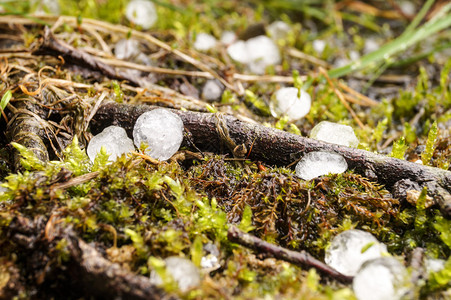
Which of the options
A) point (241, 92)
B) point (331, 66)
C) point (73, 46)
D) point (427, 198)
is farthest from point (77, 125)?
point (331, 66)

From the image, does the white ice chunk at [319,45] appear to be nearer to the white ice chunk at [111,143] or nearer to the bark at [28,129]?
the white ice chunk at [111,143]

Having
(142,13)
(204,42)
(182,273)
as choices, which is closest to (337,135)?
(182,273)

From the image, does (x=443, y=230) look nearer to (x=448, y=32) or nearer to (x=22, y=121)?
(x=22, y=121)

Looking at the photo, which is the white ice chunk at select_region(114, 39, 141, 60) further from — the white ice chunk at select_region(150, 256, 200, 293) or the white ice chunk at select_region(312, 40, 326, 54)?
the white ice chunk at select_region(150, 256, 200, 293)

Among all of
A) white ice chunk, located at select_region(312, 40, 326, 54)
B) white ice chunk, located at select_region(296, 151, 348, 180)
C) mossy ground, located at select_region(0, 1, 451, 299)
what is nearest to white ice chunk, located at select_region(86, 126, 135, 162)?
mossy ground, located at select_region(0, 1, 451, 299)

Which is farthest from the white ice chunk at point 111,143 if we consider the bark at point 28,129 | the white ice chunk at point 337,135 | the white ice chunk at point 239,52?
the white ice chunk at point 239,52

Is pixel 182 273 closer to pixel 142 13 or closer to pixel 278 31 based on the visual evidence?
pixel 142 13
